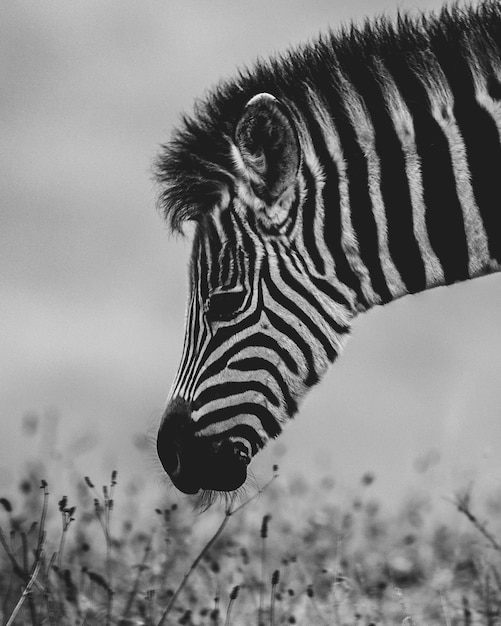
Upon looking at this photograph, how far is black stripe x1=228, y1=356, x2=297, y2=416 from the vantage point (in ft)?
20.4

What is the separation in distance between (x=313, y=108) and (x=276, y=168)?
608 millimetres

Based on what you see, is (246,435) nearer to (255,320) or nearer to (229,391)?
(229,391)

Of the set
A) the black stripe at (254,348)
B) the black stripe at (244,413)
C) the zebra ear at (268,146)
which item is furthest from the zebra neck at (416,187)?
the black stripe at (244,413)

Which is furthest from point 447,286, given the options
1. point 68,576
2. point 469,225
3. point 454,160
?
point 68,576

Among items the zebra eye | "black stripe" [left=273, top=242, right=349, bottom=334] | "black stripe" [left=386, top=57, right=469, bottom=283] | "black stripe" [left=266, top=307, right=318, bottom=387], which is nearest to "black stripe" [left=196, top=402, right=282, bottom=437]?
"black stripe" [left=266, top=307, right=318, bottom=387]

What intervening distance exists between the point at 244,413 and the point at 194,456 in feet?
1.42

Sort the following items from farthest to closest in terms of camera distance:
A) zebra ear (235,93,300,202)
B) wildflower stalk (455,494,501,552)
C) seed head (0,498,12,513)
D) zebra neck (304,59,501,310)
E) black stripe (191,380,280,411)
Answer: zebra neck (304,59,501,310)
black stripe (191,380,280,411)
zebra ear (235,93,300,202)
wildflower stalk (455,494,501,552)
seed head (0,498,12,513)

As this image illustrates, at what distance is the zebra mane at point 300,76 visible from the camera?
645 centimetres

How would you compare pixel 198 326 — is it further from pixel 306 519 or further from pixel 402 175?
pixel 306 519

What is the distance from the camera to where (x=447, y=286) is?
6.45 meters

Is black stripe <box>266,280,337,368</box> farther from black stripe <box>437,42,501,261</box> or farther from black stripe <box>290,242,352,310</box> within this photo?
black stripe <box>437,42,501,261</box>

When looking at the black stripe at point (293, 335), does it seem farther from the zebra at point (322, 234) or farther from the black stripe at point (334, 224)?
the black stripe at point (334, 224)

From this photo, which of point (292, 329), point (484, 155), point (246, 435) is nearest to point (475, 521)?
point (246, 435)

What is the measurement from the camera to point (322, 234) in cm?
627
